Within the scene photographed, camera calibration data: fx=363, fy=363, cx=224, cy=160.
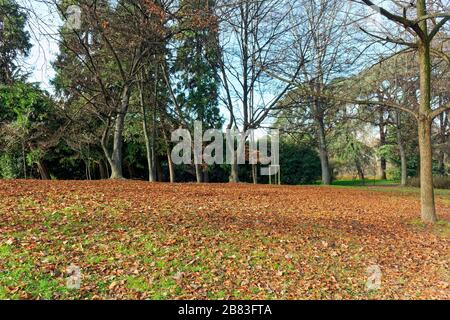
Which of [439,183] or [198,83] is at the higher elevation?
[198,83]

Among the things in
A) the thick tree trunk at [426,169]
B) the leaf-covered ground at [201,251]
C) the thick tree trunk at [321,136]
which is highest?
the thick tree trunk at [321,136]

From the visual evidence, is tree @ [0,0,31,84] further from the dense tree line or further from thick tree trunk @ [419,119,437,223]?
thick tree trunk @ [419,119,437,223]

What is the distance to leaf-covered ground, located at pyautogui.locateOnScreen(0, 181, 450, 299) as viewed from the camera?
159 inches

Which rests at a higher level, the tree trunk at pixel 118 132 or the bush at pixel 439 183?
the tree trunk at pixel 118 132

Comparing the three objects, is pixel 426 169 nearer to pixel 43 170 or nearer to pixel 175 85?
pixel 175 85

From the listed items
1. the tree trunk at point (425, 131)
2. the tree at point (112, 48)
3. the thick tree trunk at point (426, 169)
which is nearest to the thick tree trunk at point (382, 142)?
the tree trunk at point (425, 131)

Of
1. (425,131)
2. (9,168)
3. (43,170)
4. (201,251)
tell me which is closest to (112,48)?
(201,251)

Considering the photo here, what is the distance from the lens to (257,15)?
55.0 feet

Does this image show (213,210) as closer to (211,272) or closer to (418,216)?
(211,272)

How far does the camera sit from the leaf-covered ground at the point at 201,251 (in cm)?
404

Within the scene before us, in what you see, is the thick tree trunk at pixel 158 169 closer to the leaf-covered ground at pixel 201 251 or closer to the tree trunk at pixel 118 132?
the tree trunk at pixel 118 132

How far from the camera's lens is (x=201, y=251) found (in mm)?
5094

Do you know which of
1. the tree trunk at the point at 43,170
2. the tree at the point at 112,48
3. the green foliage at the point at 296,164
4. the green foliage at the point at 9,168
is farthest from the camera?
the green foliage at the point at 296,164

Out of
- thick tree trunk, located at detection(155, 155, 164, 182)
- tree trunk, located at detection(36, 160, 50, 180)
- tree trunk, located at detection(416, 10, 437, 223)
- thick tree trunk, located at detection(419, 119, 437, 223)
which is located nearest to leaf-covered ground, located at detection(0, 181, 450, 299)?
thick tree trunk, located at detection(419, 119, 437, 223)
